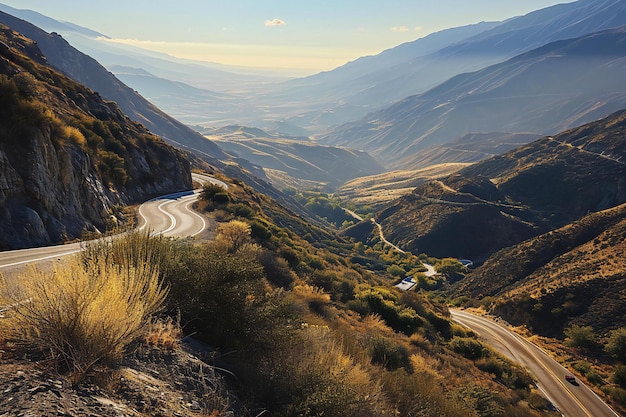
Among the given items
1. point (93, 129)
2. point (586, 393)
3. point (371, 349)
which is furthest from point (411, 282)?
point (371, 349)

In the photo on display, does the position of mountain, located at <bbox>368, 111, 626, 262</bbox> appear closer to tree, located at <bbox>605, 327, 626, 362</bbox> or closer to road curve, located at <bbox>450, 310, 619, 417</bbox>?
road curve, located at <bbox>450, 310, 619, 417</bbox>

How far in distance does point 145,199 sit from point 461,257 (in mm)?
71938

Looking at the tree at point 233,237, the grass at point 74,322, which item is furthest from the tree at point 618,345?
the grass at point 74,322

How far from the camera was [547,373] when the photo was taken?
2858 centimetres

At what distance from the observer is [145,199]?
94.9 ft

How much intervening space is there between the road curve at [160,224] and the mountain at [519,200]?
223 feet

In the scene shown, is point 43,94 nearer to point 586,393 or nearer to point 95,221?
point 95,221

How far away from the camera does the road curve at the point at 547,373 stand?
23875 millimetres

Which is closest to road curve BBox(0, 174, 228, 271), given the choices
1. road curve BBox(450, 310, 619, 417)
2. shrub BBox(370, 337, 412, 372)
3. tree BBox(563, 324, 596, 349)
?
shrub BBox(370, 337, 412, 372)

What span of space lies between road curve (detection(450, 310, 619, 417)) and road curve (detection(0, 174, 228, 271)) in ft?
80.8

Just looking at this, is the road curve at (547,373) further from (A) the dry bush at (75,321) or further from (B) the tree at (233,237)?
(A) the dry bush at (75,321)

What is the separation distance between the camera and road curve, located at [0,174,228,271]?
1077cm

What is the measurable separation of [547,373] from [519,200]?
Result: 249ft

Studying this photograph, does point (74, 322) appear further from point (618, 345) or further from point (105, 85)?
point (105, 85)
